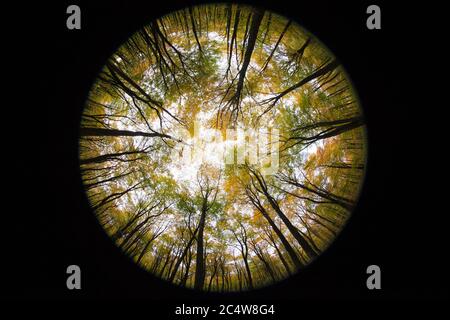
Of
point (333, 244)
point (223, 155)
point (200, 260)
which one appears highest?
point (223, 155)

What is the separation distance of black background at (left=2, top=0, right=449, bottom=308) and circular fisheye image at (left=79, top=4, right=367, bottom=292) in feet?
0.41

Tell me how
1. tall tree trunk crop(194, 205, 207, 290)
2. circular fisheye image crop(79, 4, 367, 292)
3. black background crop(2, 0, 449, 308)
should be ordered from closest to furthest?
1. black background crop(2, 0, 449, 308)
2. circular fisheye image crop(79, 4, 367, 292)
3. tall tree trunk crop(194, 205, 207, 290)

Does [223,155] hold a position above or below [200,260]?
above

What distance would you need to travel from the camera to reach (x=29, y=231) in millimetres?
2139

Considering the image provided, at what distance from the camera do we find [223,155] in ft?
7.39

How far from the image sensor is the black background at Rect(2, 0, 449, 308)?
6.39 ft

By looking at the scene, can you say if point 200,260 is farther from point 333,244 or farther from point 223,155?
point 333,244

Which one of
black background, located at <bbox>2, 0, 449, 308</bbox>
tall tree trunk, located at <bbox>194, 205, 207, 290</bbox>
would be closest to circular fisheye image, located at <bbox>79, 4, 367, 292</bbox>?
tall tree trunk, located at <bbox>194, 205, 207, 290</bbox>

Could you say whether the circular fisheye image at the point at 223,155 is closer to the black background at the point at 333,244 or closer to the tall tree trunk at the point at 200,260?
the tall tree trunk at the point at 200,260

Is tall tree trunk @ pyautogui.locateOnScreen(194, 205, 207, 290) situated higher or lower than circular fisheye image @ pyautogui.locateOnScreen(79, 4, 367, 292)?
lower

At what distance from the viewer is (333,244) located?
7.13 feet

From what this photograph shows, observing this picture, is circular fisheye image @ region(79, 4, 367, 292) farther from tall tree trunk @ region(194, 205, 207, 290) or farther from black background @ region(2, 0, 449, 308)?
black background @ region(2, 0, 449, 308)

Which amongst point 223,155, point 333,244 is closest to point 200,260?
point 223,155

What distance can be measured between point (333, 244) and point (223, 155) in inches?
51.5
